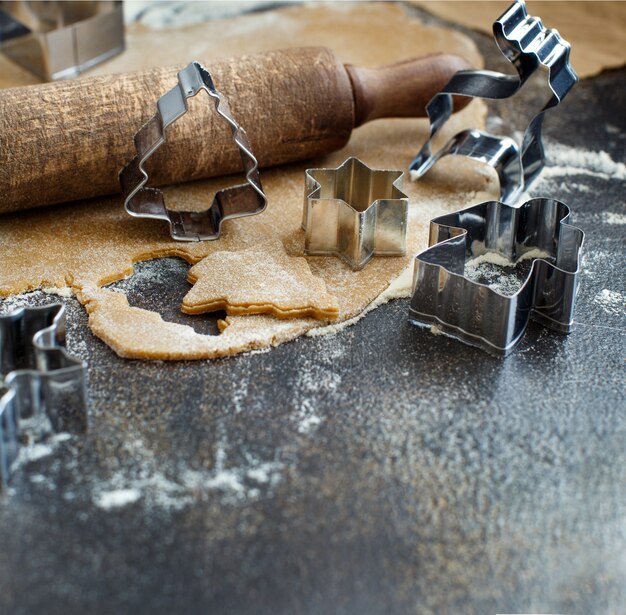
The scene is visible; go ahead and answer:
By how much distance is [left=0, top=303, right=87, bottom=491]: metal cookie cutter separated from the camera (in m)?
0.97

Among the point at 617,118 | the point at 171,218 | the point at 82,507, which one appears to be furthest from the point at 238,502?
the point at 617,118

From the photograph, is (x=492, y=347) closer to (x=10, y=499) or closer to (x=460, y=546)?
(x=460, y=546)

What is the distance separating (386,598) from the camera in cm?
85

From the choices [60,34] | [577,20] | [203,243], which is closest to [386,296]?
[203,243]

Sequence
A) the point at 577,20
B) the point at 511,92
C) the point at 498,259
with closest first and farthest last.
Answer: the point at 498,259, the point at 511,92, the point at 577,20

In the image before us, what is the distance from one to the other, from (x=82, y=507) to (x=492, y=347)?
55 centimetres

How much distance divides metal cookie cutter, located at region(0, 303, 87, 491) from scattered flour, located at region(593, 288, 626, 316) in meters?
0.72

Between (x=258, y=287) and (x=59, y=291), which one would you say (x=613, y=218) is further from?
(x=59, y=291)

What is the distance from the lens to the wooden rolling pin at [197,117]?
4.43 ft

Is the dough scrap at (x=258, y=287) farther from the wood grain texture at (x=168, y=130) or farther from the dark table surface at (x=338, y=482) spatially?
the wood grain texture at (x=168, y=130)

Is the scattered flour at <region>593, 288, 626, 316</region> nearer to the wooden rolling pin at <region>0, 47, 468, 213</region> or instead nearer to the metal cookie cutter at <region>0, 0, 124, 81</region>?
the wooden rolling pin at <region>0, 47, 468, 213</region>

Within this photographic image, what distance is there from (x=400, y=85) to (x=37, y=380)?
89 centimetres

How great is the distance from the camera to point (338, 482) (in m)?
Answer: 0.97

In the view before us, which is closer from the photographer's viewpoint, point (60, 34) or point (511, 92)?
point (511, 92)
